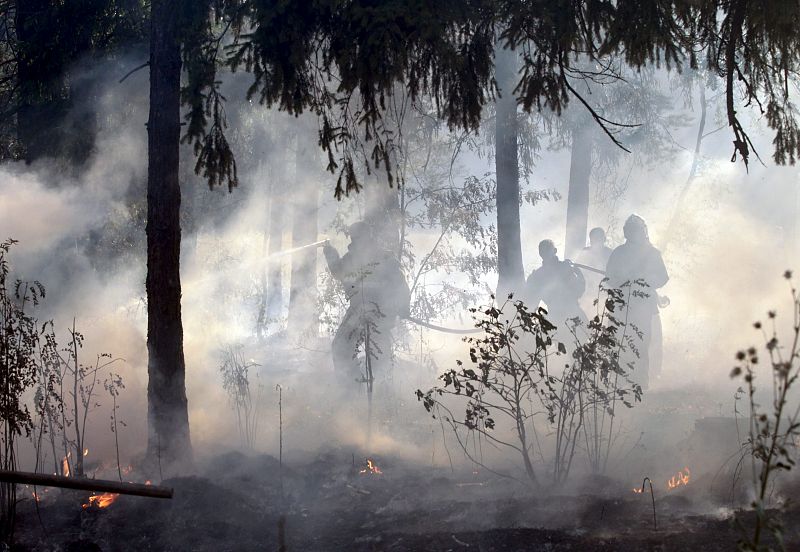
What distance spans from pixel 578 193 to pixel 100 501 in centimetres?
1513

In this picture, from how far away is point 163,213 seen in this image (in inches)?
262

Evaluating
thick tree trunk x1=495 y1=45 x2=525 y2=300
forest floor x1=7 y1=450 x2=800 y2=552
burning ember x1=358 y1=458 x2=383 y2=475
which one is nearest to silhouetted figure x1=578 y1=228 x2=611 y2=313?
thick tree trunk x1=495 y1=45 x2=525 y2=300

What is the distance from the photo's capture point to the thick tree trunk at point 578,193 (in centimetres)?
1838

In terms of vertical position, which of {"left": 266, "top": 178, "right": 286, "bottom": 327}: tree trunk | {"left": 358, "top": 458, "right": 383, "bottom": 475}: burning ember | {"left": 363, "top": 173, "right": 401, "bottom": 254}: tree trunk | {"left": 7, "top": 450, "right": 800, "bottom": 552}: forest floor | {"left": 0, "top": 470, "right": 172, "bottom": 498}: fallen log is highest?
{"left": 266, "top": 178, "right": 286, "bottom": 327}: tree trunk

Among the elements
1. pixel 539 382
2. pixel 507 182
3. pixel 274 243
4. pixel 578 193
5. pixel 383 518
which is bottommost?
pixel 383 518

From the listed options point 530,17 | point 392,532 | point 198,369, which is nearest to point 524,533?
point 392,532

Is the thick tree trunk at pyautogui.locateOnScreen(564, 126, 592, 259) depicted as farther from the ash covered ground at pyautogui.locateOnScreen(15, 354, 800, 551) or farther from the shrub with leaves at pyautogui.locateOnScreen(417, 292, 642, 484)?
the ash covered ground at pyautogui.locateOnScreen(15, 354, 800, 551)

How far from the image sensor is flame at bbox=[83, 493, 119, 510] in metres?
5.87

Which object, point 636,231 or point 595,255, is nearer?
point 636,231

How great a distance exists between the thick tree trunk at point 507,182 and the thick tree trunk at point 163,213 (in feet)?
20.2

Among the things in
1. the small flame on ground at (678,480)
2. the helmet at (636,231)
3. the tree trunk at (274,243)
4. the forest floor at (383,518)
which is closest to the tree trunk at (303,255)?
the tree trunk at (274,243)

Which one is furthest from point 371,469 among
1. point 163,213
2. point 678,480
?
point 163,213

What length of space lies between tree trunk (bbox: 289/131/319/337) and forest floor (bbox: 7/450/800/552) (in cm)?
986

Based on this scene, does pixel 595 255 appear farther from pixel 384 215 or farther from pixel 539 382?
pixel 539 382
